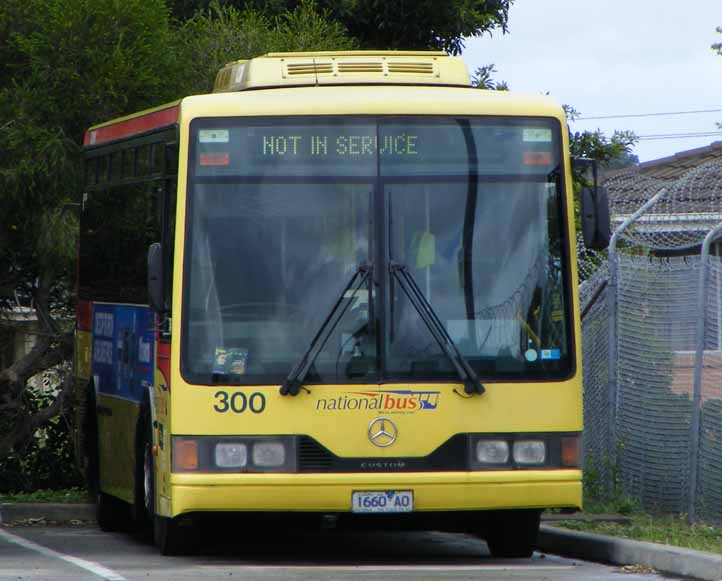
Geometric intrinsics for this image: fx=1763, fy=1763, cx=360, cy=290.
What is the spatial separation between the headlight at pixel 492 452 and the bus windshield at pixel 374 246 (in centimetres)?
42

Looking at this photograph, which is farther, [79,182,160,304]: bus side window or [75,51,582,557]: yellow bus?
[79,182,160,304]: bus side window

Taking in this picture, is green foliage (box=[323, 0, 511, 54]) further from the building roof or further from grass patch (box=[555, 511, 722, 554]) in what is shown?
grass patch (box=[555, 511, 722, 554])

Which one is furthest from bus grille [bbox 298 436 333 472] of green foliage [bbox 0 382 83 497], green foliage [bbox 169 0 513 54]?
green foliage [bbox 169 0 513 54]

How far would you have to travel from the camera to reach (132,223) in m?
13.5

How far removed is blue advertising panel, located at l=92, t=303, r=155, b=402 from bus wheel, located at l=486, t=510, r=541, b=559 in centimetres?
262

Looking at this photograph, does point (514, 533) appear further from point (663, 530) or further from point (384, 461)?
point (384, 461)

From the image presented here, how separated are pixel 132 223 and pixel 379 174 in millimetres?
2640

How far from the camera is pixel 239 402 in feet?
36.8

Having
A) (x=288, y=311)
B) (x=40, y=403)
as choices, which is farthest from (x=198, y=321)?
(x=40, y=403)

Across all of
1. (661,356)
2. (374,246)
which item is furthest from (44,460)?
(374,246)

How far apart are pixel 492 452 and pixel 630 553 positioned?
1174 millimetres

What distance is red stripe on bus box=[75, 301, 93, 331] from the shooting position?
49.7 ft

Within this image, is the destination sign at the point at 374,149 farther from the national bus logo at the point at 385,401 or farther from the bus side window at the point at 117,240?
the national bus logo at the point at 385,401

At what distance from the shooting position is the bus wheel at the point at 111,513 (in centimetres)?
1495
